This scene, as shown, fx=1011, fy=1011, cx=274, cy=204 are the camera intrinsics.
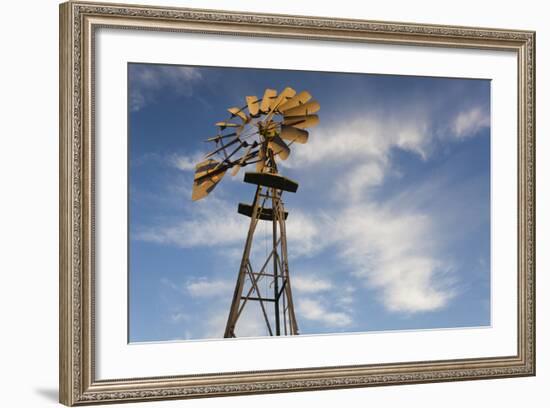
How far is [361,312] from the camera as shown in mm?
2932

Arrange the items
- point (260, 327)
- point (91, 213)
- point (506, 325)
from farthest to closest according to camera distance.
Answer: point (506, 325), point (260, 327), point (91, 213)

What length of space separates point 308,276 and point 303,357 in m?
0.23

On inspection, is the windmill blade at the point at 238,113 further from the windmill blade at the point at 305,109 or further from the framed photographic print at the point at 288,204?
the windmill blade at the point at 305,109

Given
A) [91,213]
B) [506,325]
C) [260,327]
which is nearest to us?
[91,213]

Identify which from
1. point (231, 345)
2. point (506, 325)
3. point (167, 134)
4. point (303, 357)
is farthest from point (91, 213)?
point (506, 325)

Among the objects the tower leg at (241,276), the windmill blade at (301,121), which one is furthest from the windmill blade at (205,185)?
the windmill blade at (301,121)

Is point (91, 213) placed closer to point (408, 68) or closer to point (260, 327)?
point (260, 327)

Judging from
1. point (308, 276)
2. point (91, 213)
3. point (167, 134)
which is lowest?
point (308, 276)

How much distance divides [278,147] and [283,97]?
5.6 inches

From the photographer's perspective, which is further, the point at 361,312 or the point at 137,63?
the point at 361,312

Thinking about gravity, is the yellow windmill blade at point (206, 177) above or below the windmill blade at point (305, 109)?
below

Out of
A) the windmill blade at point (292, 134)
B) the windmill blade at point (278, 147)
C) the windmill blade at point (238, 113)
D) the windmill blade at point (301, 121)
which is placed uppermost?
the windmill blade at point (238, 113)

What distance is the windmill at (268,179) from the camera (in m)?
2.82

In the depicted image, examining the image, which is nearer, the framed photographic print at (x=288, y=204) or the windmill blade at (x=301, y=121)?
the framed photographic print at (x=288, y=204)
